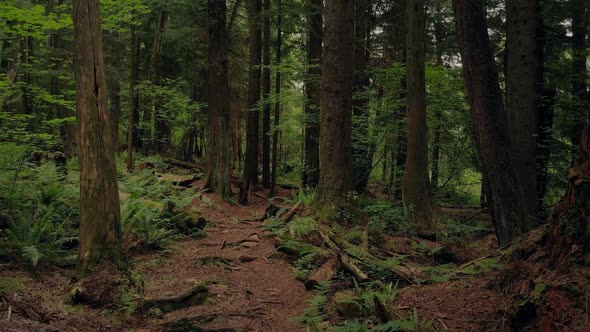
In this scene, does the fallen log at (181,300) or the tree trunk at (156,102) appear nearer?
the fallen log at (181,300)

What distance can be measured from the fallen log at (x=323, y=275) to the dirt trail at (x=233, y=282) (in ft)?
0.51

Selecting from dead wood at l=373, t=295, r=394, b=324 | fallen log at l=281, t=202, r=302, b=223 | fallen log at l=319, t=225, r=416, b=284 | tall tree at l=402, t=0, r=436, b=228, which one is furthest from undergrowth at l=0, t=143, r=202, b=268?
tall tree at l=402, t=0, r=436, b=228

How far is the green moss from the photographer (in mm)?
4900

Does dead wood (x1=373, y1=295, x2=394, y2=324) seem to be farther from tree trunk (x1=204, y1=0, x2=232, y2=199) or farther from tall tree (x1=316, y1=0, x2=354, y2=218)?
tree trunk (x1=204, y1=0, x2=232, y2=199)

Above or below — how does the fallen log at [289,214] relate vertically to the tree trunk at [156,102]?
below

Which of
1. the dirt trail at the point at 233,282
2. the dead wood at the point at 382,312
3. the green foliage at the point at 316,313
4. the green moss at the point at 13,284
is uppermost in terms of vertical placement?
the dead wood at the point at 382,312

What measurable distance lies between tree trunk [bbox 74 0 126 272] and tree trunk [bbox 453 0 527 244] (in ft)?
16.5

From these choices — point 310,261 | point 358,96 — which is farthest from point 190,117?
point 310,261

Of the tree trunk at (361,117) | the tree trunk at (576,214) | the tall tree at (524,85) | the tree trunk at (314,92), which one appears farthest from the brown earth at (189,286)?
the tree trunk at (314,92)

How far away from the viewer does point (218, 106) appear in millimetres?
13594

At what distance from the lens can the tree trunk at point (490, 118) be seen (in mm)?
5375

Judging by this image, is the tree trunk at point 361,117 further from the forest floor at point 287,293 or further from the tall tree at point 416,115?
the forest floor at point 287,293

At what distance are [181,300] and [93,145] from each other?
2487 millimetres

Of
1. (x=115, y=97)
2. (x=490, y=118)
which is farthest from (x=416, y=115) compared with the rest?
(x=115, y=97)
